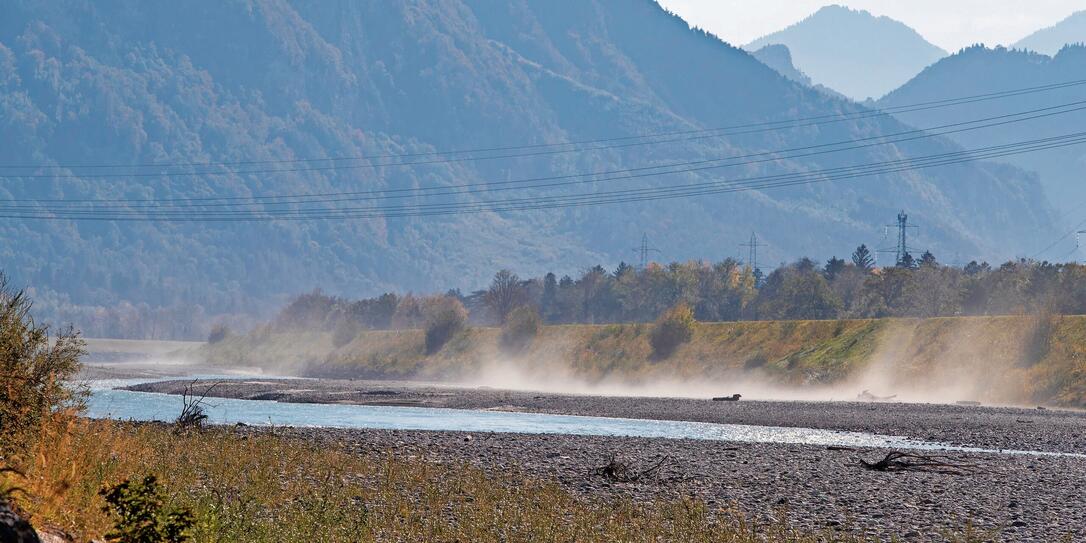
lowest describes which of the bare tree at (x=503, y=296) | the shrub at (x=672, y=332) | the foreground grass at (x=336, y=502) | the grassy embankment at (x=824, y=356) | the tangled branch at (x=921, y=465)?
the foreground grass at (x=336, y=502)

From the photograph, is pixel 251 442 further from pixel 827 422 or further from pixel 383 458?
pixel 827 422

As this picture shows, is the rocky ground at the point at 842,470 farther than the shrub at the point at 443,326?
No

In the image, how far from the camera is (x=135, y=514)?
17.1 meters

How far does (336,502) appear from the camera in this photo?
26047 mm

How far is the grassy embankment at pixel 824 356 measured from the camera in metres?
77.0

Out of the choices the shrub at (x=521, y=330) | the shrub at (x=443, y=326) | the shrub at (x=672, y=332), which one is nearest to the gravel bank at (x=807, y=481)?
the shrub at (x=672, y=332)

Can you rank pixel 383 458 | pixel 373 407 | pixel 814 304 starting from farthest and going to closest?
pixel 814 304
pixel 373 407
pixel 383 458

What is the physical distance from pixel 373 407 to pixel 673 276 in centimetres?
11965

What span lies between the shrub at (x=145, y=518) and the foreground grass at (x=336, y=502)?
750mm

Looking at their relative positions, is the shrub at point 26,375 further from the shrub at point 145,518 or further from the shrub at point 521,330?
the shrub at point 521,330

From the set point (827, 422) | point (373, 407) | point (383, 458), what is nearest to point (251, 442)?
point (383, 458)

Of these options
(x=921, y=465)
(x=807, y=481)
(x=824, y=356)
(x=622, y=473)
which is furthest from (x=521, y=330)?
(x=807, y=481)

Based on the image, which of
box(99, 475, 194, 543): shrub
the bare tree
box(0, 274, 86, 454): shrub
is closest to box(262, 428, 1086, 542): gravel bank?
box(0, 274, 86, 454): shrub

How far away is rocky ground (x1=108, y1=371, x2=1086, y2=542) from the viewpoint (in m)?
25.9
